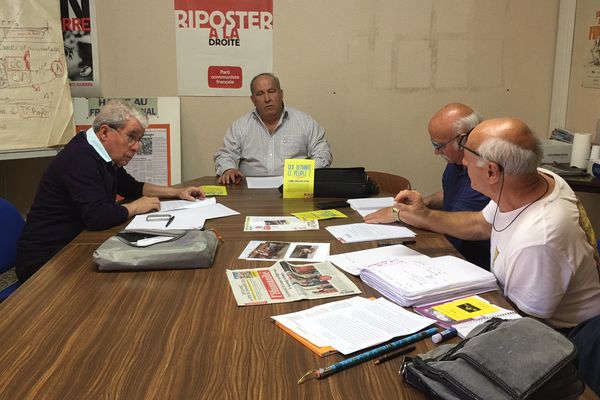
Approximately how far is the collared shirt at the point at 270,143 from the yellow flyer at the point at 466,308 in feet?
7.75

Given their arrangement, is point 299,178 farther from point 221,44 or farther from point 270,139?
point 221,44

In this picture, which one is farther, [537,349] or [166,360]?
[166,360]

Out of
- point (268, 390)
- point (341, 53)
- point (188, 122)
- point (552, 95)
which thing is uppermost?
point (341, 53)

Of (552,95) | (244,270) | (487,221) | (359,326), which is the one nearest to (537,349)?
(359,326)

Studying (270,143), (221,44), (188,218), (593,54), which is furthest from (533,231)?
(221,44)

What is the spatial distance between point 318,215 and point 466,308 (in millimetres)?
1036

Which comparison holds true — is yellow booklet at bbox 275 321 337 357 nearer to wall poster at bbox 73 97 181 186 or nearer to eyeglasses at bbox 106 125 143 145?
eyeglasses at bbox 106 125 143 145

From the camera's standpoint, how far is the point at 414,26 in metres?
3.96

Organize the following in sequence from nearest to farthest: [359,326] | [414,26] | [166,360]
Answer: [166,360] < [359,326] < [414,26]

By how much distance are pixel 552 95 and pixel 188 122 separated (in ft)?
9.01

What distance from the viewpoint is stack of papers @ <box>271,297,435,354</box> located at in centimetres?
118

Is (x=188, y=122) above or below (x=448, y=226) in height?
above

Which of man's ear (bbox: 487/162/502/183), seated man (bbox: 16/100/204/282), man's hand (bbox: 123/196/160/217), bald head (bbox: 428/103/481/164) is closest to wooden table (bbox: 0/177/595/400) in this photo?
man's ear (bbox: 487/162/502/183)

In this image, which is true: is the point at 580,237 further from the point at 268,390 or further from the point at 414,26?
the point at 414,26
